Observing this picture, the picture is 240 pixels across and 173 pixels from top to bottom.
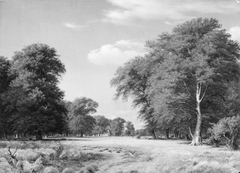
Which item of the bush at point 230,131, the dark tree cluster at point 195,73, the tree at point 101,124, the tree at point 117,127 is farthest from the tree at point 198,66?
the tree at point 101,124

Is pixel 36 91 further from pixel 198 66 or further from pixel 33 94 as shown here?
pixel 198 66

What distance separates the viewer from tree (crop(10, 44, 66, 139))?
37094 mm

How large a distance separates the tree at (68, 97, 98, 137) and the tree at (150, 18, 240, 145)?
39221 mm

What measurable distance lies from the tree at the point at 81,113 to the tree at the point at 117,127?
41996 mm

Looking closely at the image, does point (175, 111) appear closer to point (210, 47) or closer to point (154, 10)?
point (210, 47)

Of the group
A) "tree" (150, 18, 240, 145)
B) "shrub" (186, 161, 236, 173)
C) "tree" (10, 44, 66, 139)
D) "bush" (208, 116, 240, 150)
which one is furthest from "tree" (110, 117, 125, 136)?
"shrub" (186, 161, 236, 173)

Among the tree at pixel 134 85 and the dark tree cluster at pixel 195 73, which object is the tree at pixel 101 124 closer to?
the tree at pixel 134 85

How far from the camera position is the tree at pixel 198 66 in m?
30.1

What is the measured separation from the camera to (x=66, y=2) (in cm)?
1648

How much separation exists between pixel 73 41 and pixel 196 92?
17149 millimetres

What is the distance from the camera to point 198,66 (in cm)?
2991

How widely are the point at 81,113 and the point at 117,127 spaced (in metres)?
45.0

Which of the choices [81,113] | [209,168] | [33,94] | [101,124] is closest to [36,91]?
[33,94]

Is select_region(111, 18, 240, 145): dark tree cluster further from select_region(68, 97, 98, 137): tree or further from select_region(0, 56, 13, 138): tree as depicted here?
select_region(68, 97, 98, 137): tree
